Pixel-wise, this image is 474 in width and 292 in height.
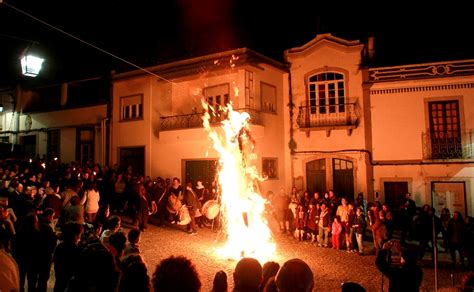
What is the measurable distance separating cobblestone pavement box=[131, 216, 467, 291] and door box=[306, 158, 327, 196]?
490cm

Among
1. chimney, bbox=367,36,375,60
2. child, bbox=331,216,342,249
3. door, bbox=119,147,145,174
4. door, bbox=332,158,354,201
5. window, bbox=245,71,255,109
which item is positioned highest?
chimney, bbox=367,36,375,60

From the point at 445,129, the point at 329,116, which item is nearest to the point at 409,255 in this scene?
the point at 329,116

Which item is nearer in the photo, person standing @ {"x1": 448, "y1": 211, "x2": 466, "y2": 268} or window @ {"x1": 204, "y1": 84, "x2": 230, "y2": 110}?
person standing @ {"x1": 448, "y1": 211, "x2": 466, "y2": 268}

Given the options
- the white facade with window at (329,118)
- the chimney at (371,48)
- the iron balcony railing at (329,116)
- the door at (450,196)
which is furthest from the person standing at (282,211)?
the chimney at (371,48)

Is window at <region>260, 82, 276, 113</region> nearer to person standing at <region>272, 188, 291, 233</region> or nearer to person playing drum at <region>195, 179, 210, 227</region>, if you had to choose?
person playing drum at <region>195, 179, 210, 227</region>

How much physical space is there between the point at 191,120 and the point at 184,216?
6083mm

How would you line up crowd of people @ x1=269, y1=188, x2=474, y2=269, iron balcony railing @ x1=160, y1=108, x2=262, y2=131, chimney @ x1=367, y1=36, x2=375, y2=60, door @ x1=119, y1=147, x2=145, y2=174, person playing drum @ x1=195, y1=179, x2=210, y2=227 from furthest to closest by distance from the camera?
door @ x1=119, y1=147, x2=145, y2=174, chimney @ x1=367, y1=36, x2=375, y2=60, iron balcony railing @ x1=160, y1=108, x2=262, y2=131, person playing drum @ x1=195, y1=179, x2=210, y2=227, crowd of people @ x1=269, y1=188, x2=474, y2=269

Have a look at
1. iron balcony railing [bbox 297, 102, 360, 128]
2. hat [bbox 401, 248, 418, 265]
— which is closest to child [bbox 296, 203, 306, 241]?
iron balcony railing [bbox 297, 102, 360, 128]

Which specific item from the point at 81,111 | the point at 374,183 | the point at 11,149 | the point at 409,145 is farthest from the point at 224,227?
the point at 11,149

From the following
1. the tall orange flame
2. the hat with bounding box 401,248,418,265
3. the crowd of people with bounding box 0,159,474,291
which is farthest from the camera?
the tall orange flame

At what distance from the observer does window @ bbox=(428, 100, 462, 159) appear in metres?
15.9

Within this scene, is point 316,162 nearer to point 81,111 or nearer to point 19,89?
point 81,111

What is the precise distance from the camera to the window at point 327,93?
17719 mm

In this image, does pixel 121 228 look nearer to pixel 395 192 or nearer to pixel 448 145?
pixel 395 192
